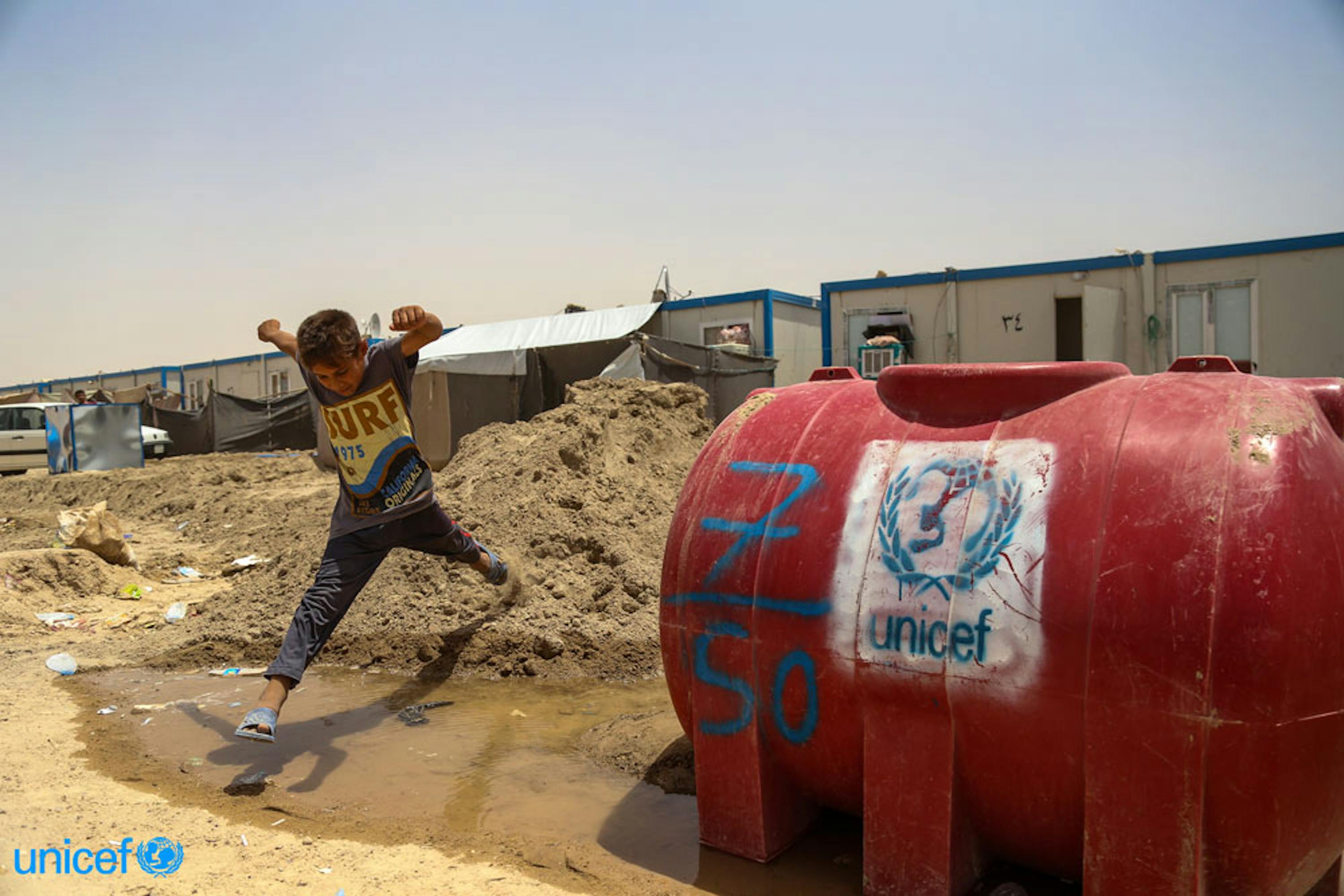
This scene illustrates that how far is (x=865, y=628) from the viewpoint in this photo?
102 inches

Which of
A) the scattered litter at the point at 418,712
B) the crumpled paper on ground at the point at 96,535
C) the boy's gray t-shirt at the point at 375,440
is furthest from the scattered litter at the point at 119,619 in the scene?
the boy's gray t-shirt at the point at 375,440

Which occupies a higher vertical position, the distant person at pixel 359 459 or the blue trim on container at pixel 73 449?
the distant person at pixel 359 459

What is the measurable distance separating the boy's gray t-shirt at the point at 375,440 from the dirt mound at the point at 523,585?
1.35 meters

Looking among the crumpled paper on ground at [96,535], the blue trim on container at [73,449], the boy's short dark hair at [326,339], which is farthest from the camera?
the blue trim on container at [73,449]

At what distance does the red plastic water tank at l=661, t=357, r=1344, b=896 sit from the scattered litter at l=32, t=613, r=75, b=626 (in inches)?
231

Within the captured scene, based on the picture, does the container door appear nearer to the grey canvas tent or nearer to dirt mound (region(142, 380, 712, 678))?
the grey canvas tent

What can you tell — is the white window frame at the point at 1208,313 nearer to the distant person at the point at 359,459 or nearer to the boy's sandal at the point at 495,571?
the boy's sandal at the point at 495,571

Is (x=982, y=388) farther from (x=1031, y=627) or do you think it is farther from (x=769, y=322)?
(x=769, y=322)

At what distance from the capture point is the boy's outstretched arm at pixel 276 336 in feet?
15.6

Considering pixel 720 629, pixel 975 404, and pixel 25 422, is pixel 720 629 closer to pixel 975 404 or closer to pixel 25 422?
pixel 975 404

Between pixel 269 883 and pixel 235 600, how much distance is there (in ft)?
13.5

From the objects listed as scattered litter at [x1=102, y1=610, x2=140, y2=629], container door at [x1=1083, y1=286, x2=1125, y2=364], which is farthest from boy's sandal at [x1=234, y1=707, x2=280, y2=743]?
container door at [x1=1083, y1=286, x2=1125, y2=364]

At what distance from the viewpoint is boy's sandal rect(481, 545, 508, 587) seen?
17.5 ft

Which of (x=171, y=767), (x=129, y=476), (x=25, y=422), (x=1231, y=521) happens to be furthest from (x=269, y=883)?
(x=25, y=422)
